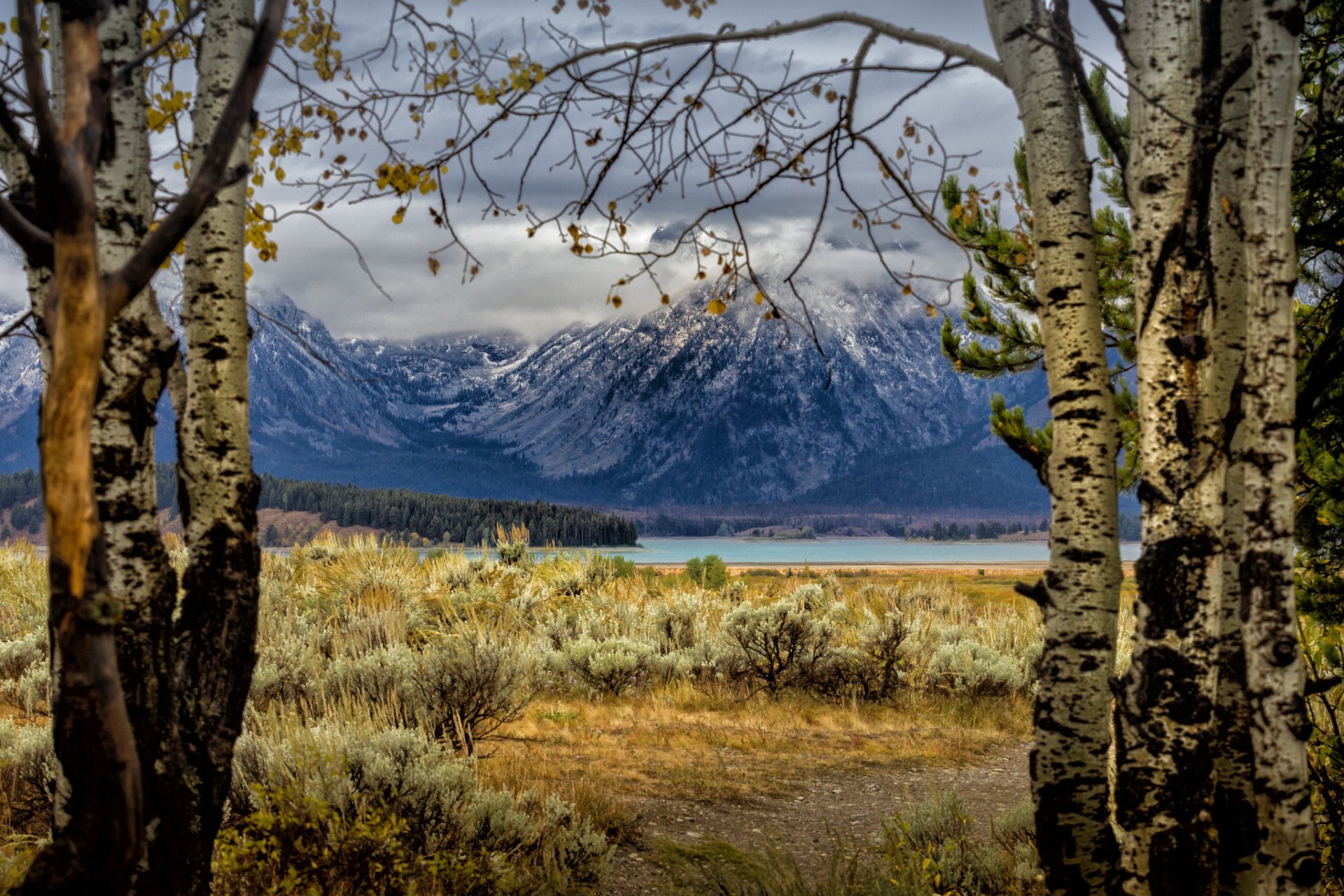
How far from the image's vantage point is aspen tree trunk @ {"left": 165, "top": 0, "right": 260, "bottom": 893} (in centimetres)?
291

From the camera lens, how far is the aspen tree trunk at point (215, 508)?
9.55 feet

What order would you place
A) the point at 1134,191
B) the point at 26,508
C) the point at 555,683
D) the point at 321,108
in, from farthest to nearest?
1. the point at 26,508
2. the point at 555,683
3. the point at 321,108
4. the point at 1134,191

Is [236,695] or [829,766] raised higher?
[236,695]

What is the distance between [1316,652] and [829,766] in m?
4.04

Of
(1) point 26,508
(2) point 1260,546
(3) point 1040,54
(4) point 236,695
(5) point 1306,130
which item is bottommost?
(1) point 26,508

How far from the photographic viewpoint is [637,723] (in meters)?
8.34

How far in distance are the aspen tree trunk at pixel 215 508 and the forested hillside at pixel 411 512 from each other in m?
74.1

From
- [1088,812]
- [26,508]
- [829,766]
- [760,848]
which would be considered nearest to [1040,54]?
[1088,812]

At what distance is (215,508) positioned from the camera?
2.94 m

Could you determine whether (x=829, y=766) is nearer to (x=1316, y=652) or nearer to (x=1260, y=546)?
(x=1316, y=652)

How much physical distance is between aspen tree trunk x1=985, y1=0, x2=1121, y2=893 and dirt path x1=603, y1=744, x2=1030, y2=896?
1.65 m

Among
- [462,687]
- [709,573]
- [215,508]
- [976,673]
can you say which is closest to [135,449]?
[215,508]

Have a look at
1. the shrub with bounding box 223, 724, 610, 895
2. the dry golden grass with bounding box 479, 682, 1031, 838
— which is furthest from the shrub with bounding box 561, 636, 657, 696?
the shrub with bounding box 223, 724, 610, 895

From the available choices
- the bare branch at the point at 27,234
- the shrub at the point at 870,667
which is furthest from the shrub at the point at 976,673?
the bare branch at the point at 27,234
